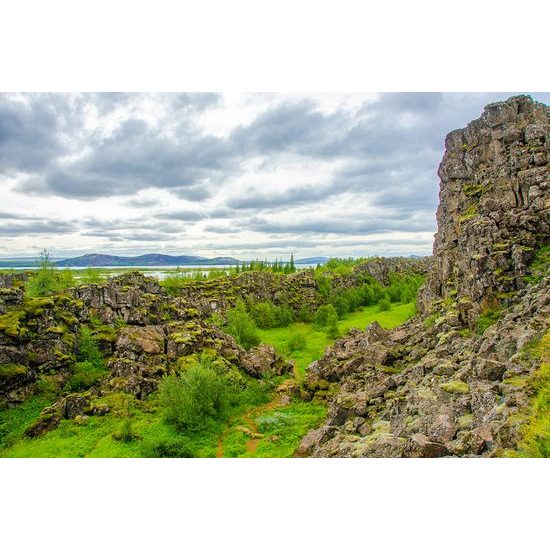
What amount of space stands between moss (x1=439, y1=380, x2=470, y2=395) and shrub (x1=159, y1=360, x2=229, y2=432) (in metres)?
21.4

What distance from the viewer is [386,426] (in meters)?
23.6

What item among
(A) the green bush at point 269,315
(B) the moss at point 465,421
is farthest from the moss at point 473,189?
(A) the green bush at point 269,315

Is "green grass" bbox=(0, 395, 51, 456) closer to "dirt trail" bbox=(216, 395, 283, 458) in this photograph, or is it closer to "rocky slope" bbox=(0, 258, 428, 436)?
"rocky slope" bbox=(0, 258, 428, 436)

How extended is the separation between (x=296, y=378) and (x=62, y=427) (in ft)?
92.7

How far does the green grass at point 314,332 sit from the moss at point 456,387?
108 feet

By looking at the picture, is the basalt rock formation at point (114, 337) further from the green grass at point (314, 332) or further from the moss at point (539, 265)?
the moss at point (539, 265)

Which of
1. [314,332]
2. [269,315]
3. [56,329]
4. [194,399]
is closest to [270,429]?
[194,399]

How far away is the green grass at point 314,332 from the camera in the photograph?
65.0 meters

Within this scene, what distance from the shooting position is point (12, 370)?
36.0 m

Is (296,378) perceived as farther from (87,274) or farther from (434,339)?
(87,274)

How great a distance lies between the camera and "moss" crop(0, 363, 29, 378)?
3541 cm

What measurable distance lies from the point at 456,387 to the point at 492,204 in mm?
23531

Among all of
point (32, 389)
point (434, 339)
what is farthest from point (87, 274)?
point (434, 339)

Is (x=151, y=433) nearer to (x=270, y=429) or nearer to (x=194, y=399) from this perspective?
(x=194, y=399)
